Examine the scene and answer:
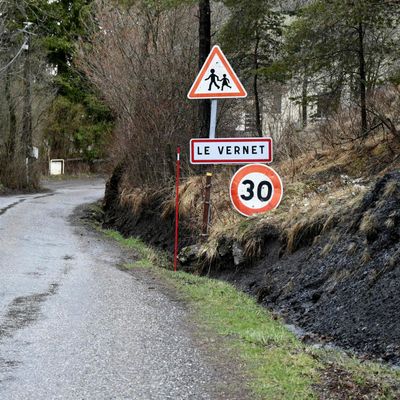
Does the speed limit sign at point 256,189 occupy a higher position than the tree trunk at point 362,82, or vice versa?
the tree trunk at point 362,82

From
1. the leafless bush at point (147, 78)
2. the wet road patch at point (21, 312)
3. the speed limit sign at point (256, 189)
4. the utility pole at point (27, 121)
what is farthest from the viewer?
the utility pole at point (27, 121)

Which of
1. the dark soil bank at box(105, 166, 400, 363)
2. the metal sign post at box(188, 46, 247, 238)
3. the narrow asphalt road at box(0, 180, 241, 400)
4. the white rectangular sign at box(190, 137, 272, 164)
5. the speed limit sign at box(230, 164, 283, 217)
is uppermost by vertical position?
the metal sign post at box(188, 46, 247, 238)

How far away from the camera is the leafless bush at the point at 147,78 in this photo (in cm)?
1728

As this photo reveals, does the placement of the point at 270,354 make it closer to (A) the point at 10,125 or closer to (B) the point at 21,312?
(B) the point at 21,312

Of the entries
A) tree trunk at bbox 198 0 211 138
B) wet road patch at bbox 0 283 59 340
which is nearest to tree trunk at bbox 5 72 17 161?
tree trunk at bbox 198 0 211 138

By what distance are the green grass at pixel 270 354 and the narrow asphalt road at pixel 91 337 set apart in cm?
30

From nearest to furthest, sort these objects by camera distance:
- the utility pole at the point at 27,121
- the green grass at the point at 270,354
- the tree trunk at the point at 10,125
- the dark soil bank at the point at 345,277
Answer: the green grass at the point at 270,354 < the dark soil bank at the point at 345,277 < the tree trunk at the point at 10,125 < the utility pole at the point at 27,121

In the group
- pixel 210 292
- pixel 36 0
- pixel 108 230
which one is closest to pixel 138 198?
pixel 108 230

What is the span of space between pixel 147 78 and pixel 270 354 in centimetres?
1272

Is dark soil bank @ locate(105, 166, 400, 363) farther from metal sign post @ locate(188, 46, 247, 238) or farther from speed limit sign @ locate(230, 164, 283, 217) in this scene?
metal sign post @ locate(188, 46, 247, 238)

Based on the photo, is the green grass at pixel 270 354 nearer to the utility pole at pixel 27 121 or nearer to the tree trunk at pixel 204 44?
the tree trunk at pixel 204 44

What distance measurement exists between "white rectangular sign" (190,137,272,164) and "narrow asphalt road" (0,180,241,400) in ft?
6.92

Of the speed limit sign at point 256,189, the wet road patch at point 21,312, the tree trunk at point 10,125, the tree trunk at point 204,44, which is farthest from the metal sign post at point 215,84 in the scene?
the tree trunk at point 10,125

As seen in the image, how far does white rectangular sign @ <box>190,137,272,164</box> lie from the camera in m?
10.7
